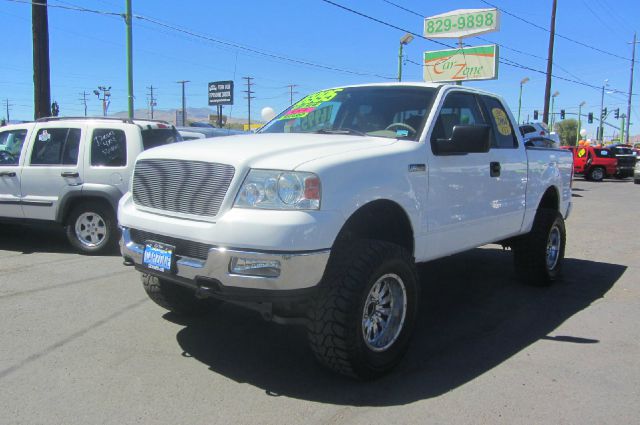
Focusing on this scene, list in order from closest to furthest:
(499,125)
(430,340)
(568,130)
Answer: (430,340), (499,125), (568,130)

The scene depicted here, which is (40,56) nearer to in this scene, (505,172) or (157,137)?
(157,137)

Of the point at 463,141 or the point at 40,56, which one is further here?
the point at 40,56

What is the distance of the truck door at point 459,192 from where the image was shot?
4.26 m

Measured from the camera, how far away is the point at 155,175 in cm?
381

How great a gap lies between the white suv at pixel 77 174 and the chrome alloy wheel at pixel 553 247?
17.4 ft

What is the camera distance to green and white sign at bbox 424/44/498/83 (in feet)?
88.5

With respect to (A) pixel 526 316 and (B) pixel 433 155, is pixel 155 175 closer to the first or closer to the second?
(B) pixel 433 155

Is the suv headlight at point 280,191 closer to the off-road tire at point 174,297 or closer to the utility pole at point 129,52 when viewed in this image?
the off-road tire at point 174,297

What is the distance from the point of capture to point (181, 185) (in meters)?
3.58

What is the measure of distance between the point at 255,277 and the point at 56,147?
5739 mm

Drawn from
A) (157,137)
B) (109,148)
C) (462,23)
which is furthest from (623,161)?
(109,148)

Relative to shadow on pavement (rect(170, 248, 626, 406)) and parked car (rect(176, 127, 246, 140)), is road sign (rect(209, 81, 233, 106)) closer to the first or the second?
parked car (rect(176, 127, 246, 140))

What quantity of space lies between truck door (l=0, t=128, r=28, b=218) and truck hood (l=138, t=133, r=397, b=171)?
4781 millimetres

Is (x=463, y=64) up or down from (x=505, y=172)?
up
